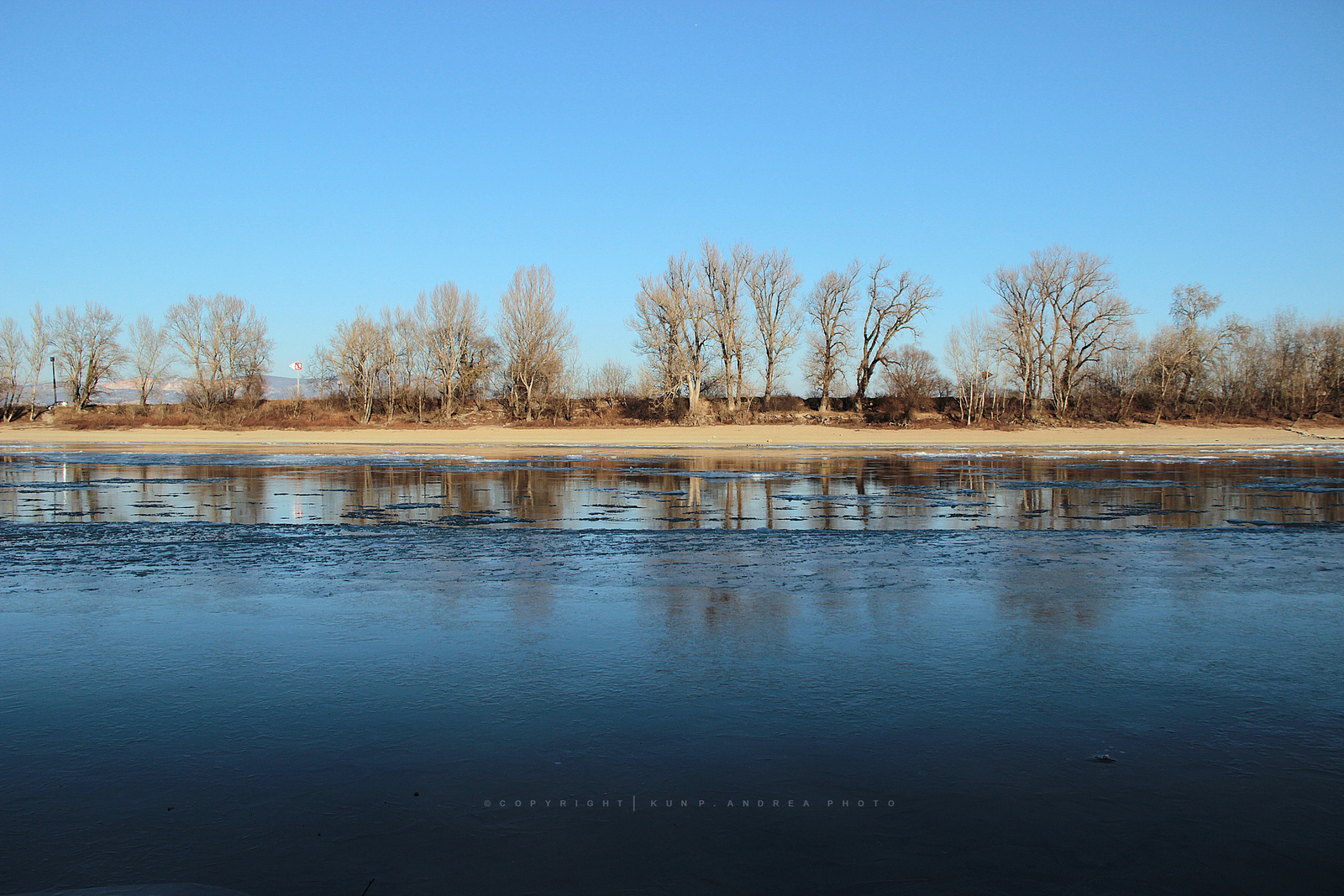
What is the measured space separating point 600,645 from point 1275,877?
3.67 m

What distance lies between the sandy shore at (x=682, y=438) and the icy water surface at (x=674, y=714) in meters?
26.0

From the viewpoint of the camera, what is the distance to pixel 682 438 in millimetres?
44250

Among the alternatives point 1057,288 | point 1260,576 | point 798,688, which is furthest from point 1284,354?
point 798,688

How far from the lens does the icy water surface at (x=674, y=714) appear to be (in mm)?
3012

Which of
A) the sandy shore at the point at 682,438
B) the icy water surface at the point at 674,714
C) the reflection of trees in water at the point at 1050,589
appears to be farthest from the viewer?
the sandy shore at the point at 682,438

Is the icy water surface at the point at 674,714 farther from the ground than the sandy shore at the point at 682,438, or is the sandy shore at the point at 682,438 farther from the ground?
the sandy shore at the point at 682,438

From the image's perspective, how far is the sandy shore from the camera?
3775 cm

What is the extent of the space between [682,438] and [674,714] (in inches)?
1573

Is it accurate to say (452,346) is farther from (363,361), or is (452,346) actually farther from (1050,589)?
(1050,589)

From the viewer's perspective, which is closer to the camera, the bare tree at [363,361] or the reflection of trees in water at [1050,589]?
the reflection of trees in water at [1050,589]

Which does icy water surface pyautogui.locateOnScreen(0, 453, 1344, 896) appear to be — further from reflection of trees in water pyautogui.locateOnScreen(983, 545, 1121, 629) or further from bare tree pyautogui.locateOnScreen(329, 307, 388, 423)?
bare tree pyautogui.locateOnScreen(329, 307, 388, 423)

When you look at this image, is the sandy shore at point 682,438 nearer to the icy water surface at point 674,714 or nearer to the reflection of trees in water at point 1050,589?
the icy water surface at point 674,714

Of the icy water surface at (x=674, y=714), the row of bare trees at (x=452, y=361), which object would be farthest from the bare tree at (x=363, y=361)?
the icy water surface at (x=674, y=714)

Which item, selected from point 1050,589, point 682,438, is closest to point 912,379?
point 682,438
